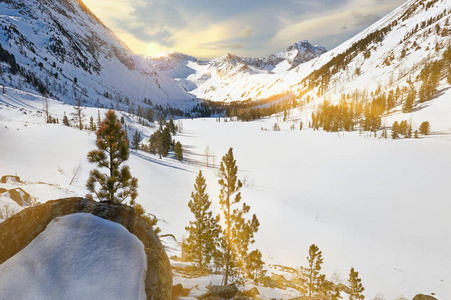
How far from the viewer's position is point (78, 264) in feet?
13.1

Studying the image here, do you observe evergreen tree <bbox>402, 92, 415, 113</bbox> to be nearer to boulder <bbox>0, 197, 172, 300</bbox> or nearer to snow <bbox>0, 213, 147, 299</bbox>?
boulder <bbox>0, 197, 172, 300</bbox>

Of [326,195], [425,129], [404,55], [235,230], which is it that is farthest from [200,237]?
[404,55]

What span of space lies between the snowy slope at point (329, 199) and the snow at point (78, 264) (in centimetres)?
584

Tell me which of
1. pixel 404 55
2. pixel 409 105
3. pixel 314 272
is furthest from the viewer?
pixel 404 55

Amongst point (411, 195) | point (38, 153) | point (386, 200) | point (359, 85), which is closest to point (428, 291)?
point (386, 200)

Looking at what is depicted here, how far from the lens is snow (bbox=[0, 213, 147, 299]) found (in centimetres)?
367

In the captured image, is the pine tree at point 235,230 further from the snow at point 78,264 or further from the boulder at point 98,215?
the snow at point 78,264

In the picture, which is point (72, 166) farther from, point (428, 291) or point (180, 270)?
point (428, 291)

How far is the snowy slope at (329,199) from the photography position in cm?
2225

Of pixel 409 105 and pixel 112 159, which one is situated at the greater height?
pixel 409 105

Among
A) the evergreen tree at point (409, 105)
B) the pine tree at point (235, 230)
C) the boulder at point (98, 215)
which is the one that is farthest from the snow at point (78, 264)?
the evergreen tree at point (409, 105)

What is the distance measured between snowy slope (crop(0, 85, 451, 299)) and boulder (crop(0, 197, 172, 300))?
203 inches

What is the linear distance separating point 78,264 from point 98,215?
1300 mm

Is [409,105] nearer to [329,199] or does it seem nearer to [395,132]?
[395,132]
